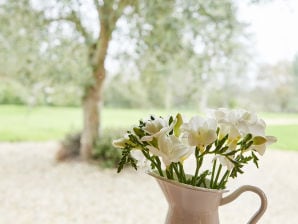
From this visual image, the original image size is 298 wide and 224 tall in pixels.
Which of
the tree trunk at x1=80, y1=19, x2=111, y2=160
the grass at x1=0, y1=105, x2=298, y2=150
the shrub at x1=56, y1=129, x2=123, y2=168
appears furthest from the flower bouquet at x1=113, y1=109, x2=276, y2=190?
the shrub at x1=56, y1=129, x2=123, y2=168

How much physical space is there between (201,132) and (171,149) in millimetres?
59

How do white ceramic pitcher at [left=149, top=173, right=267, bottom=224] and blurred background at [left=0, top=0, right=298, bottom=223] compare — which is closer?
white ceramic pitcher at [left=149, top=173, right=267, bottom=224]

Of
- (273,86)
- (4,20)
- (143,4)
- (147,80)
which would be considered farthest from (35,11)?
(273,86)

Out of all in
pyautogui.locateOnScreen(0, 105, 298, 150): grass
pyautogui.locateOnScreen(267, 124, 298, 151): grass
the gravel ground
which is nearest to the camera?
pyautogui.locateOnScreen(267, 124, 298, 151): grass

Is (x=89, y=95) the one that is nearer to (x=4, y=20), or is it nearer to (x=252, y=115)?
(x=4, y=20)

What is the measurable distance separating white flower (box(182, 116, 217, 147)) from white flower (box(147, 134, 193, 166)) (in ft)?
0.06

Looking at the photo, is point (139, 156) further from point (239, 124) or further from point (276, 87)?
point (276, 87)

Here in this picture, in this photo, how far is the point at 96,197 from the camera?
2100 mm

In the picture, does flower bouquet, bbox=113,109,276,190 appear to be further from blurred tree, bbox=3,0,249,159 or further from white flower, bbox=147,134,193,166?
blurred tree, bbox=3,0,249,159

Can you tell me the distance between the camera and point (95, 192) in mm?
2205

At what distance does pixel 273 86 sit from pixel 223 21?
0.66 m

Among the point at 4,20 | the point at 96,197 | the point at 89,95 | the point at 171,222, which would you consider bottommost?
the point at 96,197

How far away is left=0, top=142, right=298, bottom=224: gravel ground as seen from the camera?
4.71ft

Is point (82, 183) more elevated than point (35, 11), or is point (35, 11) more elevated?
point (35, 11)
